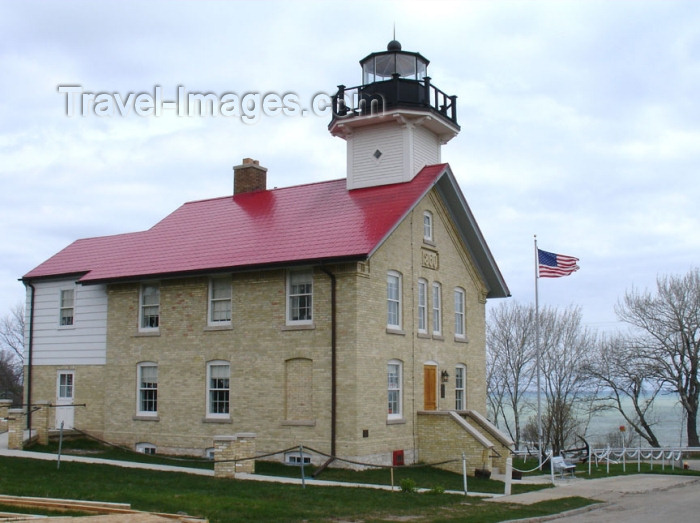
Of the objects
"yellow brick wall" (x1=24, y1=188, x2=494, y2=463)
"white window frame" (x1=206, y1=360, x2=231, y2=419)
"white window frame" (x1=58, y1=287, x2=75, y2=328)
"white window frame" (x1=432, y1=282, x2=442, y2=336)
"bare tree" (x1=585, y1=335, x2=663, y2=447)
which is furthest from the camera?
"bare tree" (x1=585, y1=335, x2=663, y2=447)

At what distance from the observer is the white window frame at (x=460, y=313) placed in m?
27.6

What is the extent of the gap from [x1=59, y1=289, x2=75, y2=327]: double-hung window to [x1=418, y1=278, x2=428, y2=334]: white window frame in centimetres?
1221

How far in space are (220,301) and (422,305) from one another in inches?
247

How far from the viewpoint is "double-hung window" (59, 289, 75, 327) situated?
2808 centimetres

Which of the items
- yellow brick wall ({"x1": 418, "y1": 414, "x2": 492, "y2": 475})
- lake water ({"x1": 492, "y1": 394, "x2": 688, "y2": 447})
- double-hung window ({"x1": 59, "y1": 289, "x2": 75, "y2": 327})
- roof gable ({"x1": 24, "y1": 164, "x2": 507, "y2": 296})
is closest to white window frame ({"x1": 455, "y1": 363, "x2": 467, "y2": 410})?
yellow brick wall ({"x1": 418, "y1": 414, "x2": 492, "y2": 475})

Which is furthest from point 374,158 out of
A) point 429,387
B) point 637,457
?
point 637,457

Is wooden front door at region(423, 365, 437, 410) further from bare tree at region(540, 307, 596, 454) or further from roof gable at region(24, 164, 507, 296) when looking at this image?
bare tree at region(540, 307, 596, 454)

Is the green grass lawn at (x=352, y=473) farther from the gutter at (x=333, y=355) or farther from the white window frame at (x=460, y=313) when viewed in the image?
the white window frame at (x=460, y=313)

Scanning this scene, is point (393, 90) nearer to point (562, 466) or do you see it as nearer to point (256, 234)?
point (256, 234)

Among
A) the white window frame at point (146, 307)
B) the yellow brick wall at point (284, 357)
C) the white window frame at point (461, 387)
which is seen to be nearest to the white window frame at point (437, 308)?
the yellow brick wall at point (284, 357)

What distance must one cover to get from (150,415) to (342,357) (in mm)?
7318

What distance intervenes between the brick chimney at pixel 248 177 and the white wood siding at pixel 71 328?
642cm

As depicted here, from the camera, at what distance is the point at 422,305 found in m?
25.2

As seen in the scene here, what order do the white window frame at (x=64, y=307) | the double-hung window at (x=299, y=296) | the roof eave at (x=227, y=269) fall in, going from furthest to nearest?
the white window frame at (x=64, y=307)
the double-hung window at (x=299, y=296)
the roof eave at (x=227, y=269)
